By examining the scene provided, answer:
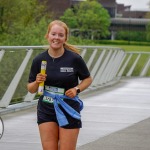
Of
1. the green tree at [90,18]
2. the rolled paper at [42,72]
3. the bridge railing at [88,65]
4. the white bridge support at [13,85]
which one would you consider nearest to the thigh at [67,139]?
the rolled paper at [42,72]

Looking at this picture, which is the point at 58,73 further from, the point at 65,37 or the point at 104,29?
the point at 104,29

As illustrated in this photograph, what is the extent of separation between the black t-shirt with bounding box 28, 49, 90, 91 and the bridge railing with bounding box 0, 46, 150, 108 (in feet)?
3.98

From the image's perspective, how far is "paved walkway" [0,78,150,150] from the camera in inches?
382

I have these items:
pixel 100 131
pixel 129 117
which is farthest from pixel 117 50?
pixel 100 131

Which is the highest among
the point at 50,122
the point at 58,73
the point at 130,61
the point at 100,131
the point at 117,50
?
the point at 58,73

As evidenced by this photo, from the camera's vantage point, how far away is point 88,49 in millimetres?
19016

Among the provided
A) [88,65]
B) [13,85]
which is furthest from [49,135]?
[88,65]

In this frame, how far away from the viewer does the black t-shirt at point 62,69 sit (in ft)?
20.8

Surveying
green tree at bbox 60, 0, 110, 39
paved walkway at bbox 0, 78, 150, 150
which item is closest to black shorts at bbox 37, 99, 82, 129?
paved walkway at bbox 0, 78, 150, 150

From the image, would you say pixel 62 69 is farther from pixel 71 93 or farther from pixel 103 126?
pixel 103 126

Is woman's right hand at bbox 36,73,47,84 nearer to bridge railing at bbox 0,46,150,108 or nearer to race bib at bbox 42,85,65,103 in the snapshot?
race bib at bbox 42,85,65,103

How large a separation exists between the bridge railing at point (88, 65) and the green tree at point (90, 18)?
7521cm

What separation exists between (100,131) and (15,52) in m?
2.91

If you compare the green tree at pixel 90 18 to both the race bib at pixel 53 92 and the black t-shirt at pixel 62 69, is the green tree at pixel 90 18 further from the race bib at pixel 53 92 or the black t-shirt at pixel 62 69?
the race bib at pixel 53 92
